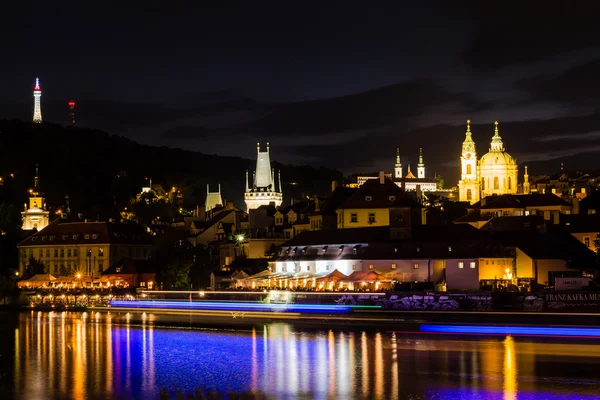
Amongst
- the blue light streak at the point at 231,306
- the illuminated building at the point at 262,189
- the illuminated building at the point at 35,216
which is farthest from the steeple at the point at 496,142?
the blue light streak at the point at 231,306

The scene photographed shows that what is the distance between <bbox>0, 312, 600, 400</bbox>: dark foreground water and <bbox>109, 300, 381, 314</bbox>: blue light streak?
517cm

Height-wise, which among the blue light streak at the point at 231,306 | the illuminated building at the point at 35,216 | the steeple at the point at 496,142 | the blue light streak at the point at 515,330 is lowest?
the blue light streak at the point at 515,330

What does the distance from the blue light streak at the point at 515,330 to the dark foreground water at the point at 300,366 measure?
3.23ft

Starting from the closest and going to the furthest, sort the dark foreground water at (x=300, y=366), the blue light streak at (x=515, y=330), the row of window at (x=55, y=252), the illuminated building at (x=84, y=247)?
1. the dark foreground water at (x=300, y=366)
2. the blue light streak at (x=515, y=330)
3. the illuminated building at (x=84, y=247)
4. the row of window at (x=55, y=252)

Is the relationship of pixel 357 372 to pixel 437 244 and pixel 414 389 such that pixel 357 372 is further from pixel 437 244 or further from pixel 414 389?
pixel 437 244

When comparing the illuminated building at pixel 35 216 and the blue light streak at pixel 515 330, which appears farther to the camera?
the illuminated building at pixel 35 216

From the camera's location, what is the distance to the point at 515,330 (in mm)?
57875

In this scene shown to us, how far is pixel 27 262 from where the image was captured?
117 meters

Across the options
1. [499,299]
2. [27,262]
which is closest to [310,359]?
[499,299]

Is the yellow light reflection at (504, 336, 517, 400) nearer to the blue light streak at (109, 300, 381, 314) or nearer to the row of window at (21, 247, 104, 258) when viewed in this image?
the blue light streak at (109, 300, 381, 314)

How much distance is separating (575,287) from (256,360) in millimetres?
23436

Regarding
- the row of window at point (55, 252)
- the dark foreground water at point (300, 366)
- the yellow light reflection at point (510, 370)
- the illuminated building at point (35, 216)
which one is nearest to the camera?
the yellow light reflection at point (510, 370)

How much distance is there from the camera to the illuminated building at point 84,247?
369 ft

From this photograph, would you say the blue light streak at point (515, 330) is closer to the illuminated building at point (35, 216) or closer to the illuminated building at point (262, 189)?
the illuminated building at point (35, 216)
